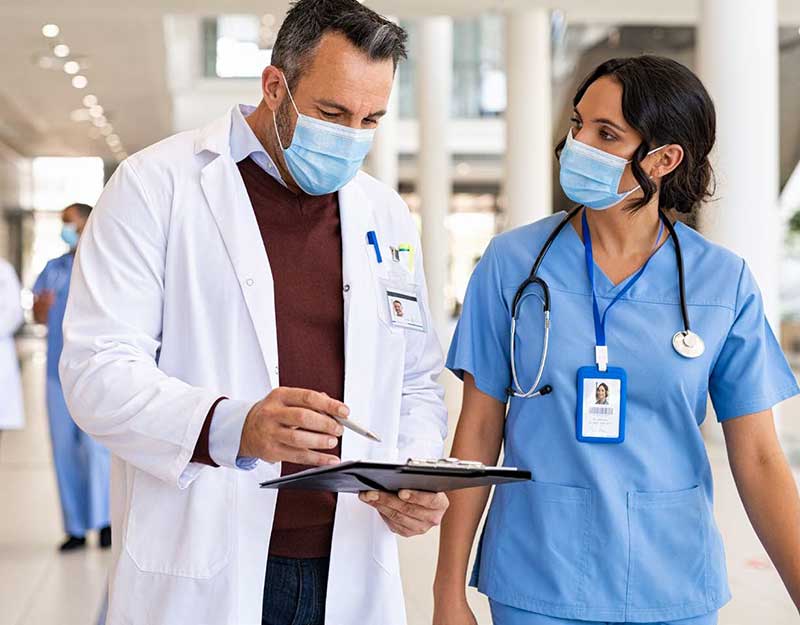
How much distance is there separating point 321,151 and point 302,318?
0.29 metres

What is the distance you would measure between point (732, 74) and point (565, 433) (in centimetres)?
681

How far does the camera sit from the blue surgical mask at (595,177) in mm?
2211

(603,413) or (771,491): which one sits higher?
(603,413)

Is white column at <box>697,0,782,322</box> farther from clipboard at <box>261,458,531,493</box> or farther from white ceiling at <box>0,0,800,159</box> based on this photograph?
clipboard at <box>261,458,531,493</box>

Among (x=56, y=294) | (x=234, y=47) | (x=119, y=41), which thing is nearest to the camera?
(x=56, y=294)

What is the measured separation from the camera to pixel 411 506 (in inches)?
76.0

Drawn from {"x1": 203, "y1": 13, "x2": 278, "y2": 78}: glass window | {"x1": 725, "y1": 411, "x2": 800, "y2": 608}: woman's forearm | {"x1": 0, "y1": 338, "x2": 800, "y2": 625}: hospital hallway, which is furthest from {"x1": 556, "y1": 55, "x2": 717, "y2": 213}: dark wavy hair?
{"x1": 203, "y1": 13, "x2": 278, "y2": 78}: glass window

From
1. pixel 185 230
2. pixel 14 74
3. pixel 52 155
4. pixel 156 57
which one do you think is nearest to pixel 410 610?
pixel 185 230

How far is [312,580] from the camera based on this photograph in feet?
6.77

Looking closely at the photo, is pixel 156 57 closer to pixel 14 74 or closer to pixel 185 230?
pixel 14 74

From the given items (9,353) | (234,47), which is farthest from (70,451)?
(234,47)

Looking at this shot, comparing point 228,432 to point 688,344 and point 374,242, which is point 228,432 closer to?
point 374,242

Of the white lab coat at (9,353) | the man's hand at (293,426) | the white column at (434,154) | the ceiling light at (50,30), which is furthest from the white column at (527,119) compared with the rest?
the man's hand at (293,426)

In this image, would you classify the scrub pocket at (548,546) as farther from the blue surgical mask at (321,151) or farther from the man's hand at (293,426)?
the blue surgical mask at (321,151)
